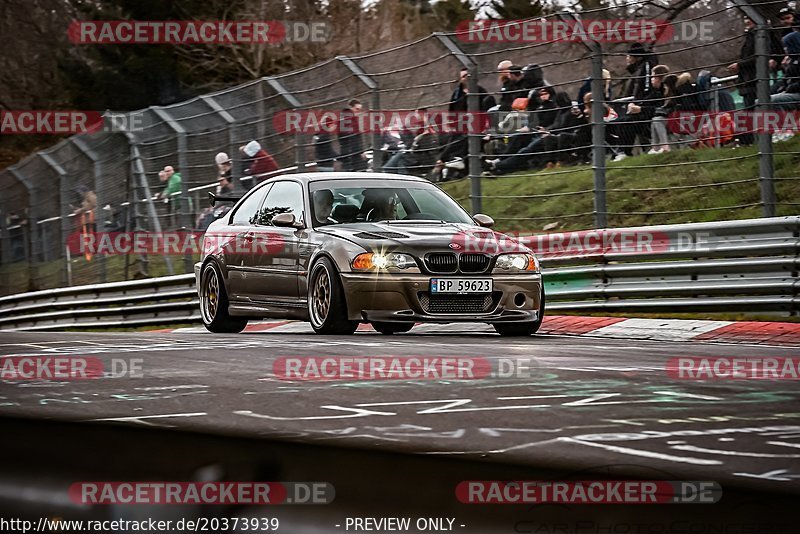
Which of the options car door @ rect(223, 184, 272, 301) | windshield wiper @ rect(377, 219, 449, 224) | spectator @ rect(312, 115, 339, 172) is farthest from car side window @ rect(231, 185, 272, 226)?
spectator @ rect(312, 115, 339, 172)

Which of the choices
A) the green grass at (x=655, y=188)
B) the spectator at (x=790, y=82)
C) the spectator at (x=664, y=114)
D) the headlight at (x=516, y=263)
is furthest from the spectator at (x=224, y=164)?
the spectator at (x=790, y=82)

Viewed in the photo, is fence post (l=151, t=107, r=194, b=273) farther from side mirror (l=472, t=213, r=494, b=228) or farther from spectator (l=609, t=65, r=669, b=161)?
side mirror (l=472, t=213, r=494, b=228)

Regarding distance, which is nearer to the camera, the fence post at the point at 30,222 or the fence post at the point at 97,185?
the fence post at the point at 97,185

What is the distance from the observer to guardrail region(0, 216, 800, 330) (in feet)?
33.7

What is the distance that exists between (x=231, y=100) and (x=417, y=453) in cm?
1490

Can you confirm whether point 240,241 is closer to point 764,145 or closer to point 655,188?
point 655,188

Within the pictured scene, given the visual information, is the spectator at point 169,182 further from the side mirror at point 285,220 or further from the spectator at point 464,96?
the side mirror at point 285,220

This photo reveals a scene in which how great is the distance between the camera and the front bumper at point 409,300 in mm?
9602

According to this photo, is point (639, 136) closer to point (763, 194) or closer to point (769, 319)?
point (763, 194)

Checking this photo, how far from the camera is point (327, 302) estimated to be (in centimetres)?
997

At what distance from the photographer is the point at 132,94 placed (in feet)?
153

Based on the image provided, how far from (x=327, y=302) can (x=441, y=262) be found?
3.17 ft

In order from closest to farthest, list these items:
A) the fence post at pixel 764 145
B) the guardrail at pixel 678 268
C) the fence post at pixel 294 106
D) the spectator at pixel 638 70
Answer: the guardrail at pixel 678 268 < the fence post at pixel 764 145 < the spectator at pixel 638 70 < the fence post at pixel 294 106

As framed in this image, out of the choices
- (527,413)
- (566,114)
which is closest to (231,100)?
(566,114)
